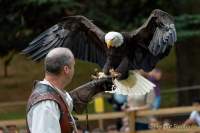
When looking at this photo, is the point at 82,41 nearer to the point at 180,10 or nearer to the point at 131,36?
the point at 131,36

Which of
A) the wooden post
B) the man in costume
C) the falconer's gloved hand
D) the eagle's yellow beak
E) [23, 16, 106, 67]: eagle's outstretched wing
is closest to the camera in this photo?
the man in costume

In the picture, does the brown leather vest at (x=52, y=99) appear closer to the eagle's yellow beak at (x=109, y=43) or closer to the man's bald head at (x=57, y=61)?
the man's bald head at (x=57, y=61)

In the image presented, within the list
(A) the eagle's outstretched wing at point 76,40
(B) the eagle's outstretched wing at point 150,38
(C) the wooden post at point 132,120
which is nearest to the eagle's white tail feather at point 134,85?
(B) the eagle's outstretched wing at point 150,38

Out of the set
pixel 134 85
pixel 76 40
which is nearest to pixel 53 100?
pixel 134 85

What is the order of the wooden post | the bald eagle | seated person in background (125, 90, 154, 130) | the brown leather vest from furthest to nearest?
the wooden post
seated person in background (125, 90, 154, 130)
the bald eagle
the brown leather vest

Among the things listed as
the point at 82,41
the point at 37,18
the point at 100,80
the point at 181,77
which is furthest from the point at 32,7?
the point at 100,80

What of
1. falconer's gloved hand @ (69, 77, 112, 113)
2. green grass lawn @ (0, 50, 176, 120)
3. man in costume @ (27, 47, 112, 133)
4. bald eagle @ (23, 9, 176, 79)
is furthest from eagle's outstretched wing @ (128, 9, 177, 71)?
green grass lawn @ (0, 50, 176, 120)

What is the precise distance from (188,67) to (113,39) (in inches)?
355

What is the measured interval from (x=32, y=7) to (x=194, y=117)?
488cm

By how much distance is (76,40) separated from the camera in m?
8.65

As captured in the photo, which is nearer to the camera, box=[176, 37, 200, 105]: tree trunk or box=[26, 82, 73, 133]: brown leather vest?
box=[26, 82, 73, 133]: brown leather vest

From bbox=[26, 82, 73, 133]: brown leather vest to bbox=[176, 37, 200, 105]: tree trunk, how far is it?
1142 centimetres

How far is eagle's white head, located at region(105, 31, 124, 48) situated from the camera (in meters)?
7.51

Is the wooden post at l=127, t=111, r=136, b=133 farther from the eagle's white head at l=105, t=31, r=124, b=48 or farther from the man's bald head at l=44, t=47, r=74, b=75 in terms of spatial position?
the man's bald head at l=44, t=47, r=74, b=75
